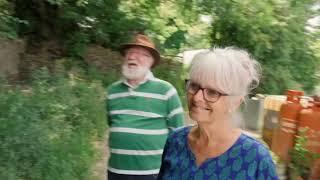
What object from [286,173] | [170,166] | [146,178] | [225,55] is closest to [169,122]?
→ [146,178]

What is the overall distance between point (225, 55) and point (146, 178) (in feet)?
5.21

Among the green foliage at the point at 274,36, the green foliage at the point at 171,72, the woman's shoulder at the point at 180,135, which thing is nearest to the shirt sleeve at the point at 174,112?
the woman's shoulder at the point at 180,135

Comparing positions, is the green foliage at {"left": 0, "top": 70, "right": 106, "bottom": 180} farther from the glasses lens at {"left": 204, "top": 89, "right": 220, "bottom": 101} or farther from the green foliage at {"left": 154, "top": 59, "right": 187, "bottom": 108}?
the glasses lens at {"left": 204, "top": 89, "right": 220, "bottom": 101}

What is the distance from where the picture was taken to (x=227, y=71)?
1.82 metres

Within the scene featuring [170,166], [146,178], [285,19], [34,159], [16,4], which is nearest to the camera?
[170,166]

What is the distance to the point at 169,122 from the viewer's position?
3.28 meters

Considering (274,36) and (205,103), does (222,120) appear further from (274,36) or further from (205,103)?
(274,36)

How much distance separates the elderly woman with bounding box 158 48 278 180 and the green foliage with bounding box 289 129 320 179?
3.26 m

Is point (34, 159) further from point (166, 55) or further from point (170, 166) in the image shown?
point (166, 55)

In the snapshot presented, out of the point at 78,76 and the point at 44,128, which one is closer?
the point at 44,128

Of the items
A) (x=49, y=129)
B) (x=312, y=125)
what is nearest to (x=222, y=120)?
(x=49, y=129)

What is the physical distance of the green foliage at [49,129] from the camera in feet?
14.2

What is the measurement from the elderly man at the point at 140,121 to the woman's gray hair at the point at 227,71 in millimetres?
1369

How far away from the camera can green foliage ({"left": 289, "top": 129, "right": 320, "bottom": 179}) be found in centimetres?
499
